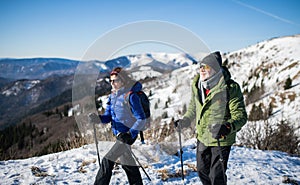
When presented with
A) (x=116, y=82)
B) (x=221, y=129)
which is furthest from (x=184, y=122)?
(x=116, y=82)

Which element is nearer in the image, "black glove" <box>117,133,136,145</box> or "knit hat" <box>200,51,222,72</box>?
"knit hat" <box>200,51,222,72</box>

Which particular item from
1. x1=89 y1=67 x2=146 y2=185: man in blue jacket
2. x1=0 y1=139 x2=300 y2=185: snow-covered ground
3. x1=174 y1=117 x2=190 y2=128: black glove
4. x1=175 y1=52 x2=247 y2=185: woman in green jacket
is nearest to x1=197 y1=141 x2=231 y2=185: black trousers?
x1=175 y1=52 x2=247 y2=185: woman in green jacket

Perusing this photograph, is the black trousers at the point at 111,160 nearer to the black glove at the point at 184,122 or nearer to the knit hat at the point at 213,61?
the black glove at the point at 184,122

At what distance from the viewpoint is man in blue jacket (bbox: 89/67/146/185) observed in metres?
2.84

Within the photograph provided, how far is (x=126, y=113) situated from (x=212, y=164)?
3.90 feet

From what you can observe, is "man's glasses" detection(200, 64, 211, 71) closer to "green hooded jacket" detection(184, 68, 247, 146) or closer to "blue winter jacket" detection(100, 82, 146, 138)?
"green hooded jacket" detection(184, 68, 247, 146)

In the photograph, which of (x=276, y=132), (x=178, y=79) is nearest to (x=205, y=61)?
(x=178, y=79)

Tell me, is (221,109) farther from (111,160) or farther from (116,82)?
(111,160)

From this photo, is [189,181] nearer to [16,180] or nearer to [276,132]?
A: [16,180]

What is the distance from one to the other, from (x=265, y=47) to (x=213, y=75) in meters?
53.8

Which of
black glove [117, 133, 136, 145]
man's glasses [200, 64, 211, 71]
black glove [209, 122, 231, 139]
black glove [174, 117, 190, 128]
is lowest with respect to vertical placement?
black glove [117, 133, 136, 145]

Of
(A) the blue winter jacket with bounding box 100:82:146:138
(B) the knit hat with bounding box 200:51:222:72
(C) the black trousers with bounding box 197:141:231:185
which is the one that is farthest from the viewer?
(A) the blue winter jacket with bounding box 100:82:146:138

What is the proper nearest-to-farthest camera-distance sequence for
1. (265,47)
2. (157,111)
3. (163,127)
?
(157,111) → (163,127) → (265,47)

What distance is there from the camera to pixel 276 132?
6.75m
